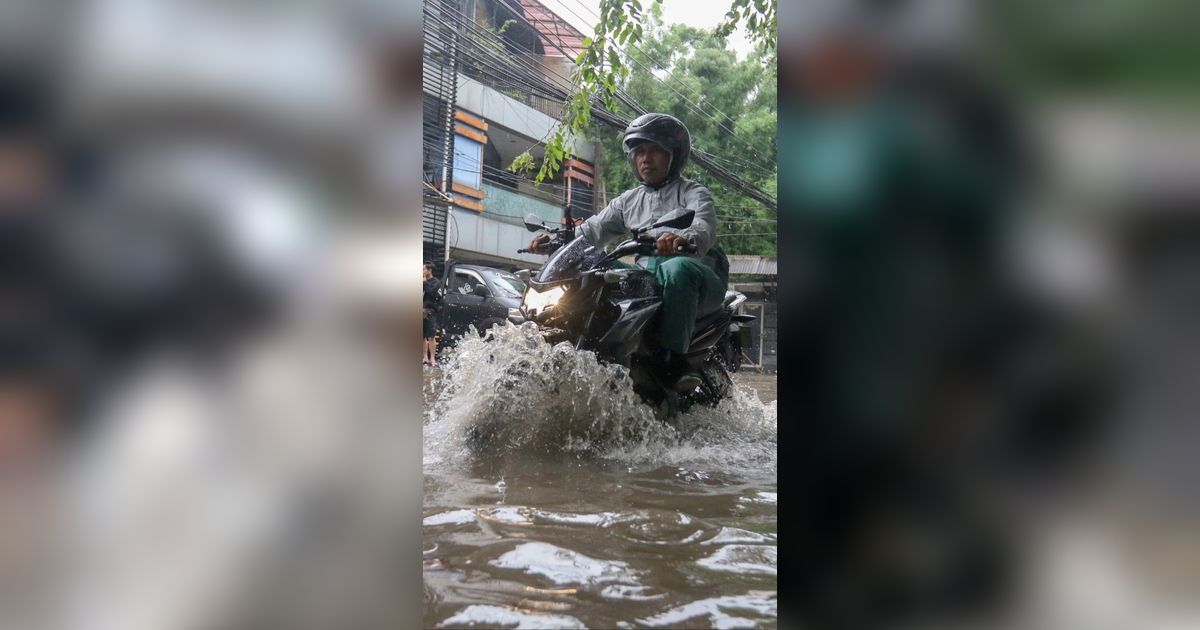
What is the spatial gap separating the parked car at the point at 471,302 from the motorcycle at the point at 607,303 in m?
6.23

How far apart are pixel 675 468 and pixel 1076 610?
2507 millimetres

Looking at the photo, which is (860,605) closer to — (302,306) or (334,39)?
(302,306)

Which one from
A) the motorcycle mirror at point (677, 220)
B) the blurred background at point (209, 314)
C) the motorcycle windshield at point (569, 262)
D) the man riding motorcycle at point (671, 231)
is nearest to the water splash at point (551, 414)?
the motorcycle windshield at point (569, 262)

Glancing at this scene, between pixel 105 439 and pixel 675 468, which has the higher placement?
pixel 105 439

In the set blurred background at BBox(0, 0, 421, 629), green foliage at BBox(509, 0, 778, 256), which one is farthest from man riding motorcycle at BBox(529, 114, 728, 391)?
green foliage at BBox(509, 0, 778, 256)

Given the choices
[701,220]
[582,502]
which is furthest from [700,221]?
[582,502]

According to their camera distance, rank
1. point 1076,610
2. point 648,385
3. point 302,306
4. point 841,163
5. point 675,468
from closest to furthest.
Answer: point 1076,610 < point 841,163 < point 302,306 < point 675,468 < point 648,385

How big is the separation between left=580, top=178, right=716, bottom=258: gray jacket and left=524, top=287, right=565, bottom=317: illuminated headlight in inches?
21.8

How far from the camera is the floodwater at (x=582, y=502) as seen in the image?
1.51m

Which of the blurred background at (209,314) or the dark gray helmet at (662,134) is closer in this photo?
the blurred background at (209,314)

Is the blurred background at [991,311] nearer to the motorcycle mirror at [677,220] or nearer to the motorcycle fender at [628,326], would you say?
the motorcycle mirror at [677,220]

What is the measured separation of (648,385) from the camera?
3787 mm

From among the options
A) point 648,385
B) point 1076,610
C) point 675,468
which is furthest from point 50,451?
point 648,385

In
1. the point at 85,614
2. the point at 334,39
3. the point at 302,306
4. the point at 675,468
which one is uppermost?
the point at 334,39
